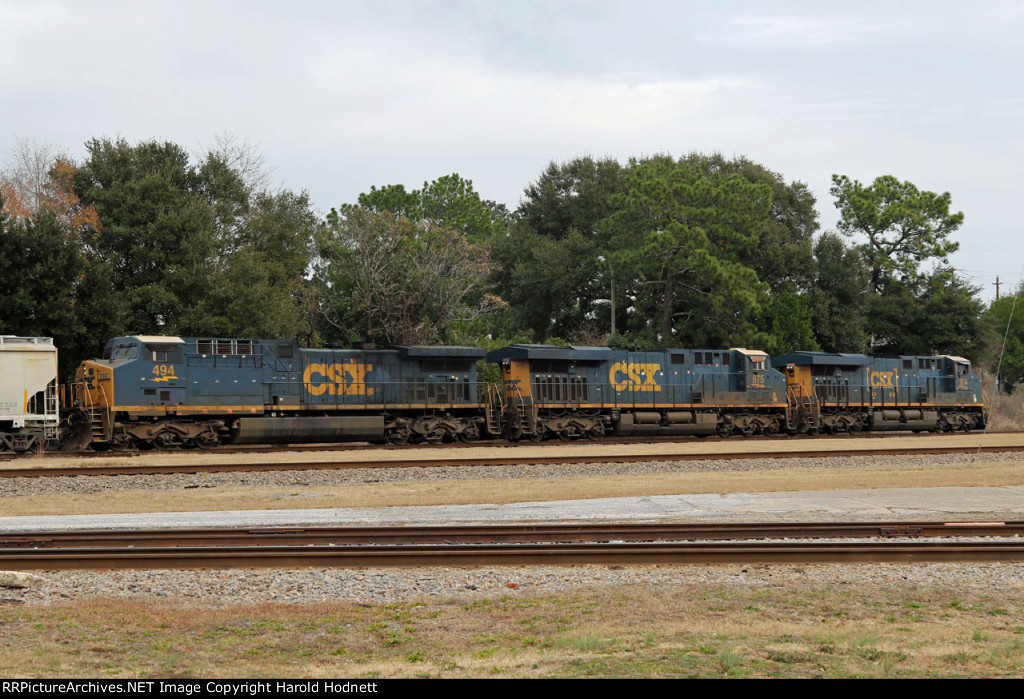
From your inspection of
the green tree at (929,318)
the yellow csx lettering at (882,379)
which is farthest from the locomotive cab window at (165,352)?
the green tree at (929,318)

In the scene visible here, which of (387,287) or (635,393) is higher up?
(387,287)

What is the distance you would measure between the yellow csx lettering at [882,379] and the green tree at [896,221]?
22.9 meters

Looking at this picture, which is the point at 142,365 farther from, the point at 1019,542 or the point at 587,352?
the point at 1019,542

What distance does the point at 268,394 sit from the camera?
2714 centimetres

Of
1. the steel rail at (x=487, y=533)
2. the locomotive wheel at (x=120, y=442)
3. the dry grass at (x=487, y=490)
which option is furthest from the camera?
the locomotive wheel at (x=120, y=442)

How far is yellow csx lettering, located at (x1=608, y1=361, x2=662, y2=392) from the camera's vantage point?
3200 centimetres

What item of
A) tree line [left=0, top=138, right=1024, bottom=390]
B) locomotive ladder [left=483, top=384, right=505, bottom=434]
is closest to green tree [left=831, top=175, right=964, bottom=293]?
tree line [left=0, top=138, right=1024, bottom=390]

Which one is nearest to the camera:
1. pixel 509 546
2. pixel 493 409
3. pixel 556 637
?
pixel 556 637

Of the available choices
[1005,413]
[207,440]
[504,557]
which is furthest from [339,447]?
[1005,413]

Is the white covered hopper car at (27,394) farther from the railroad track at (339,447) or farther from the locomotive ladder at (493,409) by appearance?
the locomotive ladder at (493,409)

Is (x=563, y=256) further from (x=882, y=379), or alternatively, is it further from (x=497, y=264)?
(x=882, y=379)

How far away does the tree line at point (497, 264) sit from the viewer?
35.2 m

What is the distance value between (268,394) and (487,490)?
12185mm

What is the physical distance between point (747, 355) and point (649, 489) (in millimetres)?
18335
